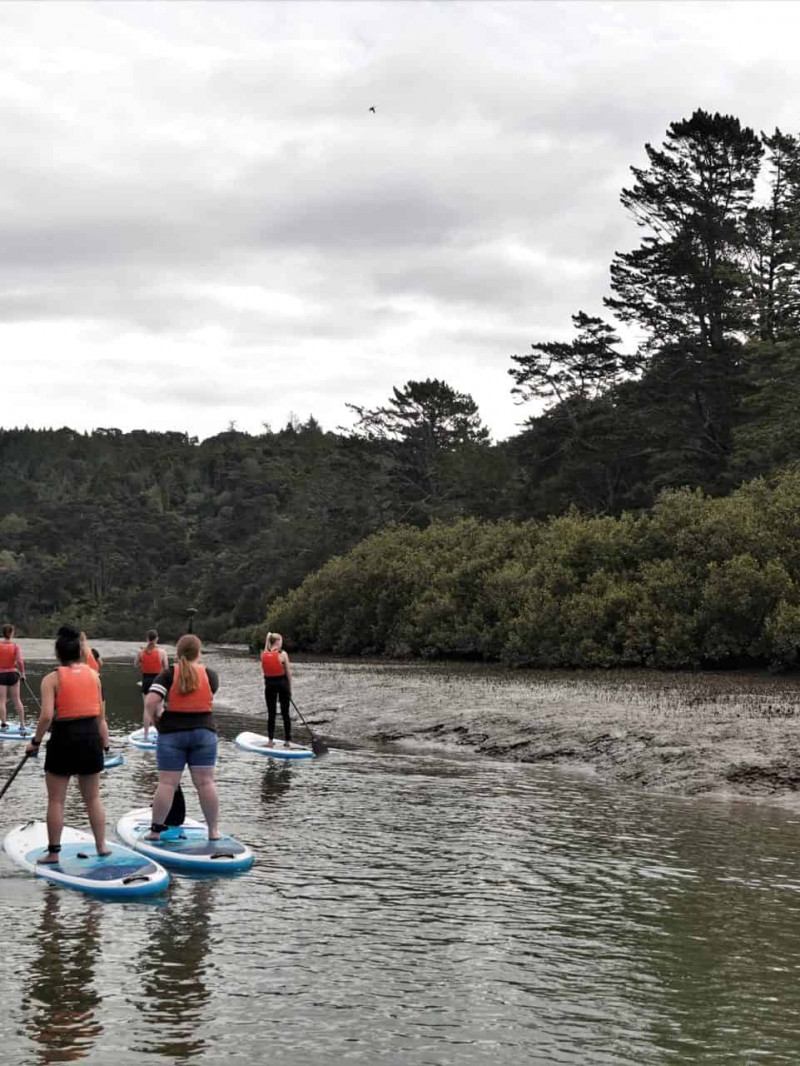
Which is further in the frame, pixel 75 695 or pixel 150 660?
pixel 150 660

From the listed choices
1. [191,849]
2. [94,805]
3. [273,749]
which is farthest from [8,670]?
[94,805]

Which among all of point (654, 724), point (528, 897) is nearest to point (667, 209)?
point (654, 724)

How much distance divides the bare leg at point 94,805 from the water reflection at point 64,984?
816 mm

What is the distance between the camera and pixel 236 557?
107 meters

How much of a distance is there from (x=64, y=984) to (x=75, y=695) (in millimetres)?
3316

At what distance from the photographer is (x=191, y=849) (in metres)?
11.9

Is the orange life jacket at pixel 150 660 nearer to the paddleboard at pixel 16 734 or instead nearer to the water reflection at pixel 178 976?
the paddleboard at pixel 16 734

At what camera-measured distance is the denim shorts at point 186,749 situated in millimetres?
11859

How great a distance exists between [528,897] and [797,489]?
2968cm

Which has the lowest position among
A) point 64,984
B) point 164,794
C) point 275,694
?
point 64,984

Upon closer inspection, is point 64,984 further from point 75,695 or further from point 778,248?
point 778,248

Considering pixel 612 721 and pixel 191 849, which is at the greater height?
pixel 612 721

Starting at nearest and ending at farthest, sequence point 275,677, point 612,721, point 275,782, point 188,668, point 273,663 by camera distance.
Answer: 1. point 188,668
2. point 275,782
3. point 273,663
4. point 275,677
5. point 612,721

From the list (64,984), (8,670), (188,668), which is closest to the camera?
(64,984)
